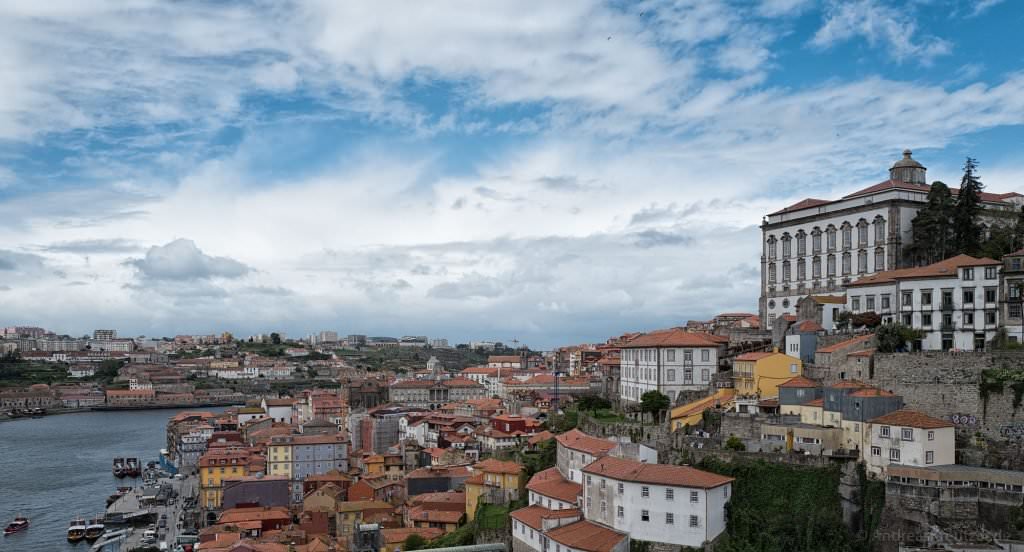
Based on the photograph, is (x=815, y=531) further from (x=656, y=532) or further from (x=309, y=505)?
(x=309, y=505)

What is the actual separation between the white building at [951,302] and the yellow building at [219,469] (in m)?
32.2

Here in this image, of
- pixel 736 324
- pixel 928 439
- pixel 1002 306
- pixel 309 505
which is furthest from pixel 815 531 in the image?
pixel 309 505

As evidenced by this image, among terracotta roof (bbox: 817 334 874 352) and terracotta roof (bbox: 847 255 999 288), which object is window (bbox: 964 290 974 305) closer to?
terracotta roof (bbox: 847 255 999 288)

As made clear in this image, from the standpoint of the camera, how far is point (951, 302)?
73.8 feet

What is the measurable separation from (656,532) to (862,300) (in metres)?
11.5

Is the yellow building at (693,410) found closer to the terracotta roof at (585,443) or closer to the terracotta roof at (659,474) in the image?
the terracotta roof at (585,443)

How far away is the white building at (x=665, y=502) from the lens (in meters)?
18.7

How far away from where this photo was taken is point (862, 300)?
86.3 feet

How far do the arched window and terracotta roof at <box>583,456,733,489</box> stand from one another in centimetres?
1426

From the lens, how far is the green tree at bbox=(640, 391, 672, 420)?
2598 centimetres

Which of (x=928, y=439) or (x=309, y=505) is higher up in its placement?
(x=928, y=439)

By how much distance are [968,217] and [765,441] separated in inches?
506

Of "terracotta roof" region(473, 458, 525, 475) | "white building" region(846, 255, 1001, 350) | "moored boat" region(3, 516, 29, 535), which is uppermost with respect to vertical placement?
"white building" region(846, 255, 1001, 350)

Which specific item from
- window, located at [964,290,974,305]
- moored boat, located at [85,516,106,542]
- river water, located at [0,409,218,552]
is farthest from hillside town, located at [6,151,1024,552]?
river water, located at [0,409,218,552]
